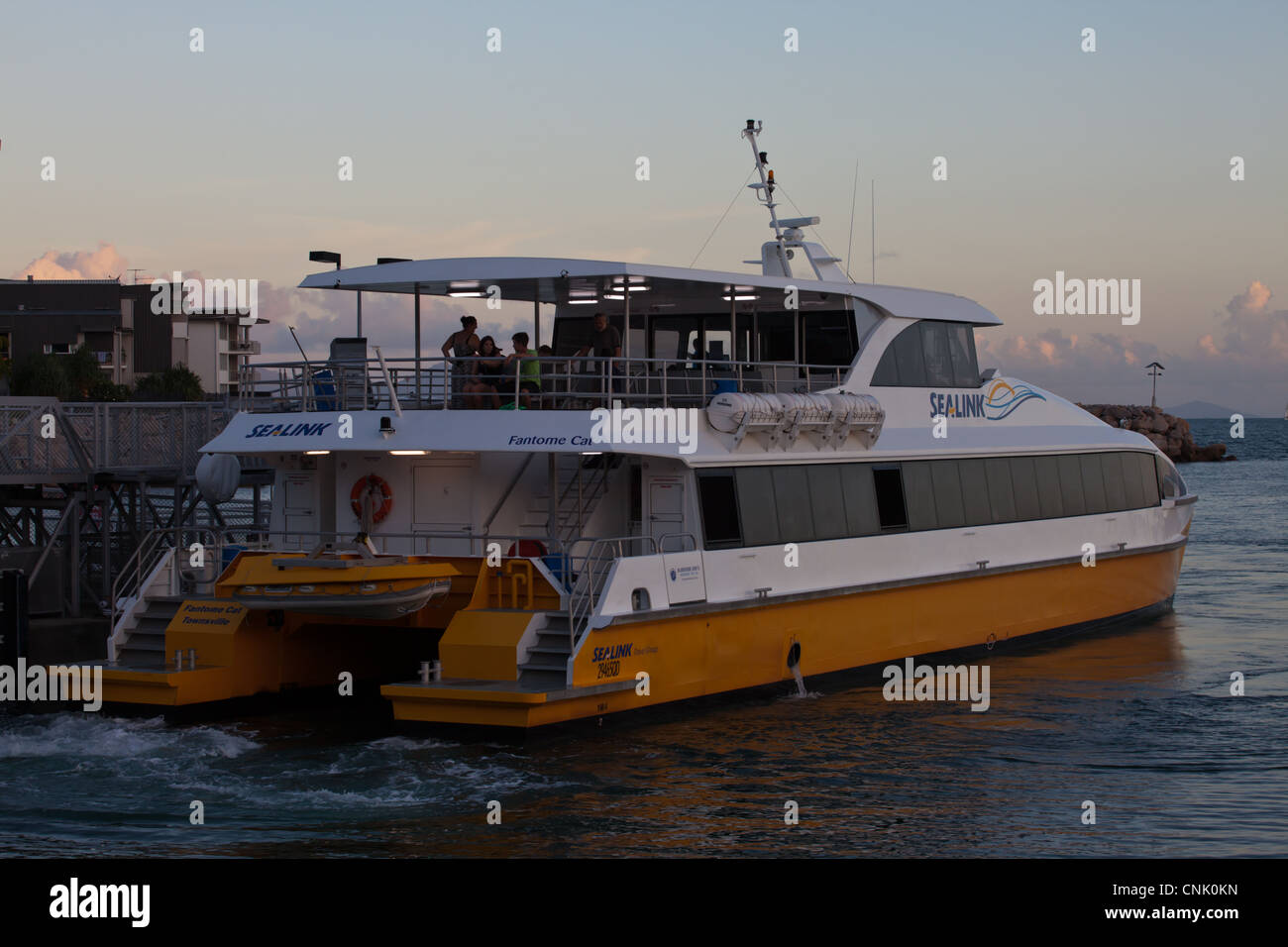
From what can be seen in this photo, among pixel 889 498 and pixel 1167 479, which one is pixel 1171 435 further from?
pixel 889 498

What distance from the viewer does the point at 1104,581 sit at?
912 inches

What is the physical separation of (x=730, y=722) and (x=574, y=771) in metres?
2.73

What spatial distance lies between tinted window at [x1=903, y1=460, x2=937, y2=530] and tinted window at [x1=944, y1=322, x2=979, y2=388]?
1987mm

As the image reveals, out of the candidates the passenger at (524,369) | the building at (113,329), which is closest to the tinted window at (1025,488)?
the passenger at (524,369)

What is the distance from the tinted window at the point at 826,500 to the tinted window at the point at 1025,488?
4.13 m

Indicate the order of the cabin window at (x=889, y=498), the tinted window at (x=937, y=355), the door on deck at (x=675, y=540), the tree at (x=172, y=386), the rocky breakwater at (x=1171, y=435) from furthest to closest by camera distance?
1. the rocky breakwater at (x=1171, y=435)
2. the tree at (x=172, y=386)
3. the tinted window at (x=937, y=355)
4. the cabin window at (x=889, y=498)
5. the door on deck at (x=675, y=540)

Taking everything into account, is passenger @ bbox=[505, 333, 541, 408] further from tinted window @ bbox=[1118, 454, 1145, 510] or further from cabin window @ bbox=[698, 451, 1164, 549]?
tinted window @ bbox=[1118, 454, 1145, 510]

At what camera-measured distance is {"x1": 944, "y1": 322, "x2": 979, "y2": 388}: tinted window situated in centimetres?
2078

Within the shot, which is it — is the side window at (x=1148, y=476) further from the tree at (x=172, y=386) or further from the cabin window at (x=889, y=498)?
the tree at (x=172, y=386)

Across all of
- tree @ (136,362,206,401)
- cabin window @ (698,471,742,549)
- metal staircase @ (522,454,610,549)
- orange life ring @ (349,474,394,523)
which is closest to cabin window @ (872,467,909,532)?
cabin window @ (698,471,742,549)

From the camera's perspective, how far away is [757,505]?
16656mm

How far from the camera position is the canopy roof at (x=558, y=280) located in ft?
51.5

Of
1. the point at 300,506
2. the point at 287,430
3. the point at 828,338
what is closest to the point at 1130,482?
the point at 828,338
